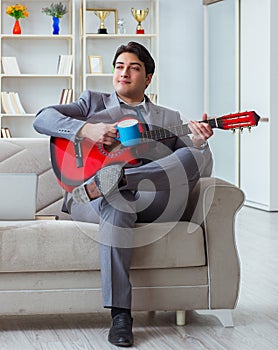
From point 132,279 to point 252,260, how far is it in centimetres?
165

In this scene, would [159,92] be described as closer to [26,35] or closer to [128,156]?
[26,35]

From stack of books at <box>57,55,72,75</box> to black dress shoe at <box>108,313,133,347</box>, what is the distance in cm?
529

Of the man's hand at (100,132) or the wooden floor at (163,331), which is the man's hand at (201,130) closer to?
the man's hand at (100,132)

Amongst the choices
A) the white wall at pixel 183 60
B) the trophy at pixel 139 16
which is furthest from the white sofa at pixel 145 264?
the white wall at pixel 183 60

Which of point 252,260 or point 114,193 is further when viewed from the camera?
point 252,260

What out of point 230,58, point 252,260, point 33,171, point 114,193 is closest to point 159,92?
point 230,58

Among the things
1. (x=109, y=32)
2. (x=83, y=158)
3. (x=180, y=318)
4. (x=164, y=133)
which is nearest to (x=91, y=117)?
(x=83, y=158)

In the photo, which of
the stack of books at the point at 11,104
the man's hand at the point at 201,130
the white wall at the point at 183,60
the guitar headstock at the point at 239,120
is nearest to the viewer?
the guitar headstock at the point at 239,120

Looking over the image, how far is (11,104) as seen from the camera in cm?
771

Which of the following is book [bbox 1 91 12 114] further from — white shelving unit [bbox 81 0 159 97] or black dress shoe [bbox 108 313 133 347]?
black dress shoe [bbox 108 313 133 347]

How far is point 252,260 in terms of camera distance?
430 cm

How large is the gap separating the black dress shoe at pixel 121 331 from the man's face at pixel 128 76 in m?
0.92

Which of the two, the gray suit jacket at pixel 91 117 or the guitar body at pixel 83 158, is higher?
the gray suit jacket at pixel 91 117

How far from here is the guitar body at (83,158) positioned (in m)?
2.96
